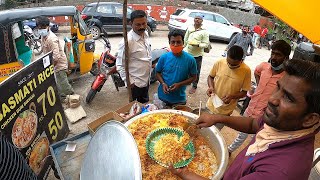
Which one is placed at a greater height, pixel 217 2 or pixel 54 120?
pixel 217 2

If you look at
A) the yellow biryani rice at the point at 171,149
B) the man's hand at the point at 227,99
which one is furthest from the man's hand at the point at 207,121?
the man's hand at the point at 227,99

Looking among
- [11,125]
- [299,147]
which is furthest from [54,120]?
[299,147]

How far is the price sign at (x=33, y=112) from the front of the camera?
2.37 metres

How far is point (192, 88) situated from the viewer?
6414 mm

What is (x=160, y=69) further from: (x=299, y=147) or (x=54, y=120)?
(x=299, y=147)

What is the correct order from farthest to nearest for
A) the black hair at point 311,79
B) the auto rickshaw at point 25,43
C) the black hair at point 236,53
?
the auto rickshaw at point 25,43, the black hair at point 236,53, the black hair at point 311,79

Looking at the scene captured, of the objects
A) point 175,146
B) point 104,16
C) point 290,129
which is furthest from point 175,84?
point 104,16

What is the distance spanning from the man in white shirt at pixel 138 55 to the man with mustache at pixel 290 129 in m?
2.54

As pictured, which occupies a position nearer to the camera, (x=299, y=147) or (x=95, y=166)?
(x=299, y=147)

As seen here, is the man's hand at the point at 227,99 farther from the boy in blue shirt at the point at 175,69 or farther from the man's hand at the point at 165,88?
the man's hand at the point at 165,88

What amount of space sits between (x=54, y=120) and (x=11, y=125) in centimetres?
88

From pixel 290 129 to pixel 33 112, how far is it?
2.68m

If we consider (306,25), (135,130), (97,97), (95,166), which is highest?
(306,25)

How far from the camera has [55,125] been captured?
10.9ft
